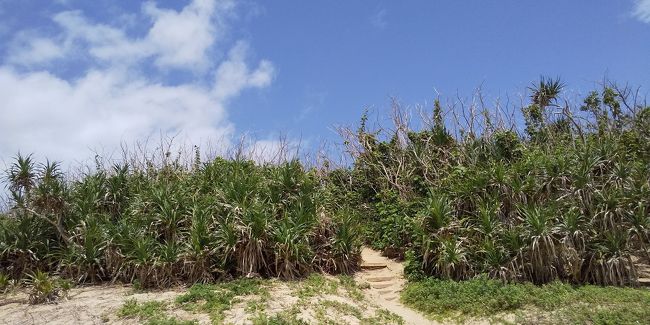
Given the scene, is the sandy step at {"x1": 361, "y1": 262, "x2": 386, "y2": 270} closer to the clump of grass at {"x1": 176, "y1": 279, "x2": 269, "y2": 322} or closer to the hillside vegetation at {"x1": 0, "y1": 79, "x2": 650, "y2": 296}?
the hillside vegetation at {"x1": 0, "y1": 79, "x2": 650, "y2": 296}

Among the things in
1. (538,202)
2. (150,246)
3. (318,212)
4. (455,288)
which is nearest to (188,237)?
(150,246)

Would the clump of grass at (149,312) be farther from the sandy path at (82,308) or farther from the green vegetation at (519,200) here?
the green vegetation at (519,200)

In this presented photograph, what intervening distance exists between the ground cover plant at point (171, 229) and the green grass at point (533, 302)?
8.78 ft

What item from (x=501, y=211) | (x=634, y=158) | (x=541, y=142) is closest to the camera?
(x=501, y=211)

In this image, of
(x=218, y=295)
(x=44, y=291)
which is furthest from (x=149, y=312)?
(x=44, y=291)

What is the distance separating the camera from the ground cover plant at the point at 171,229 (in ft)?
38.5

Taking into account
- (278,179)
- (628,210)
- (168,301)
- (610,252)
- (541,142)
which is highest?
(541,142)

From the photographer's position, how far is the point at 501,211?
13172 millimetres

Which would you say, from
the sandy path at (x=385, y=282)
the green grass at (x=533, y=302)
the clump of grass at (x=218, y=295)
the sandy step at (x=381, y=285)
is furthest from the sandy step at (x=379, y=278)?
the clump of grass at (x=218, y=295)

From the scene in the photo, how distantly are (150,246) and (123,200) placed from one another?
2814mm

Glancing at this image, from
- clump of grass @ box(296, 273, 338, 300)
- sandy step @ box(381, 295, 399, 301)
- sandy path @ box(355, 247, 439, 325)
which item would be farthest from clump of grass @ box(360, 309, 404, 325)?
sandy step @ box(381, 295, 399, 301)

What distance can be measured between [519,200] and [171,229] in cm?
812

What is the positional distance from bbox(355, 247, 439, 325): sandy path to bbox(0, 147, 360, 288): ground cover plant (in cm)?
54

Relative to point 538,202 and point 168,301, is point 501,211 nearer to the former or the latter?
point 538,202
